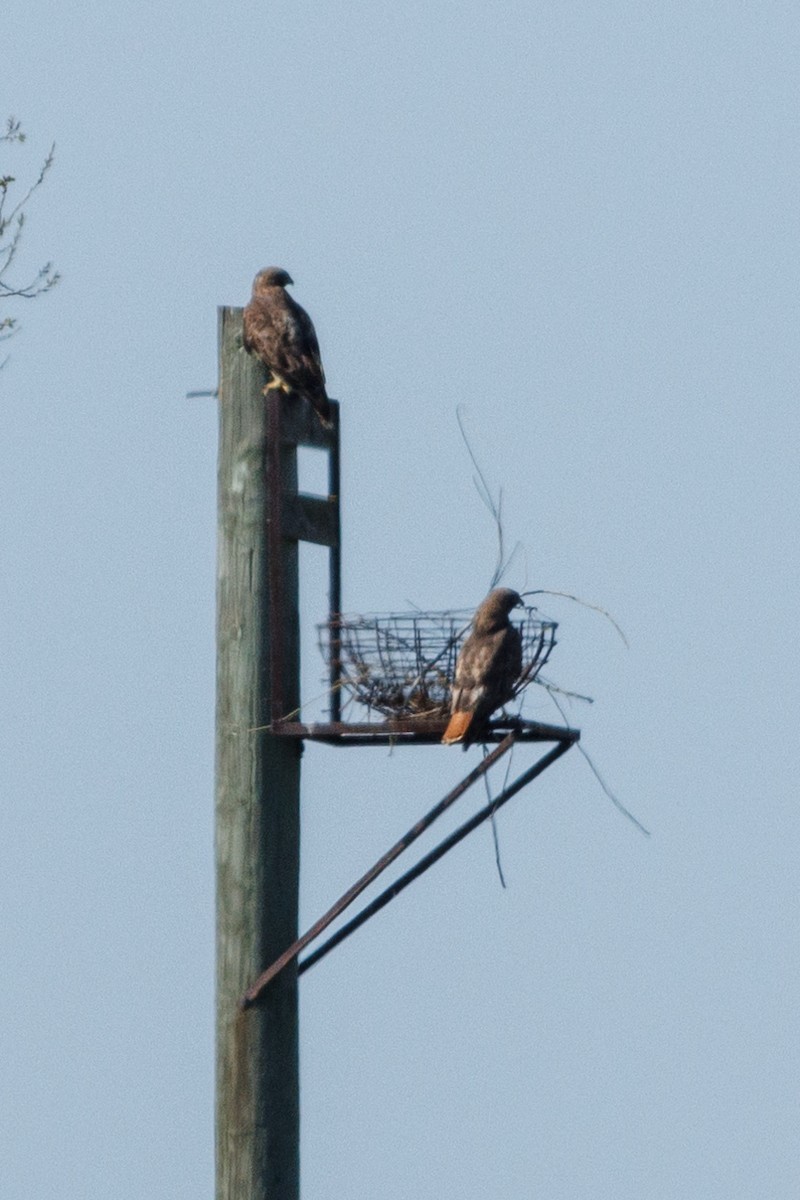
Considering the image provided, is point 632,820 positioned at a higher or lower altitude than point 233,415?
lower

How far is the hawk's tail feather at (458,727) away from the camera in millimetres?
6211

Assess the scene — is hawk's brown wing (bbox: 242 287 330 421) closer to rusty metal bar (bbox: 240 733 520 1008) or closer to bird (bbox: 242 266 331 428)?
bird (bbox: 242 266 331 428)

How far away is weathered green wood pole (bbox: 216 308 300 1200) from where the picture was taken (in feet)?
20.4

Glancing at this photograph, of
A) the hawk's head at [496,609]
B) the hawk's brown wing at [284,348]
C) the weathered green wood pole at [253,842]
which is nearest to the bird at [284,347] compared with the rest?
the hawk's brown wing at [284,348]

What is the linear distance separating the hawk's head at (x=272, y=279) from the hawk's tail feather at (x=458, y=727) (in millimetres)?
2030

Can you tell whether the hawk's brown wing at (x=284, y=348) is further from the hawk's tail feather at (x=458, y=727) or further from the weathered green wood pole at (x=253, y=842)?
the hawk's tail feather at (x=458, y=727)

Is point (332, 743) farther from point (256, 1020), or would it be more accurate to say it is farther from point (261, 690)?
point (256, 1020)

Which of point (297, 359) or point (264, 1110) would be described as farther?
point (297, 359)

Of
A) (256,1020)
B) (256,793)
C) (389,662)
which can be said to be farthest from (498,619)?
(256,1020)

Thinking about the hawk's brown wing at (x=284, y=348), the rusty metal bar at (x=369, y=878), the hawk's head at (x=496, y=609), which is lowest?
the rusty metal bar at (x=369, y=878)

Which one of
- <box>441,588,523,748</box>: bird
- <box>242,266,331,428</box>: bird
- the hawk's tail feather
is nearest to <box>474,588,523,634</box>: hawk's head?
<box>441,588,523,748</box>: bird

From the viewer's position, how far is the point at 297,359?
687 centimetres

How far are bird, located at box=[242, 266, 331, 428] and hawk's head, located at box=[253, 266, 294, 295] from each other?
45 centimetres

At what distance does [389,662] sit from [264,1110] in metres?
1.32
